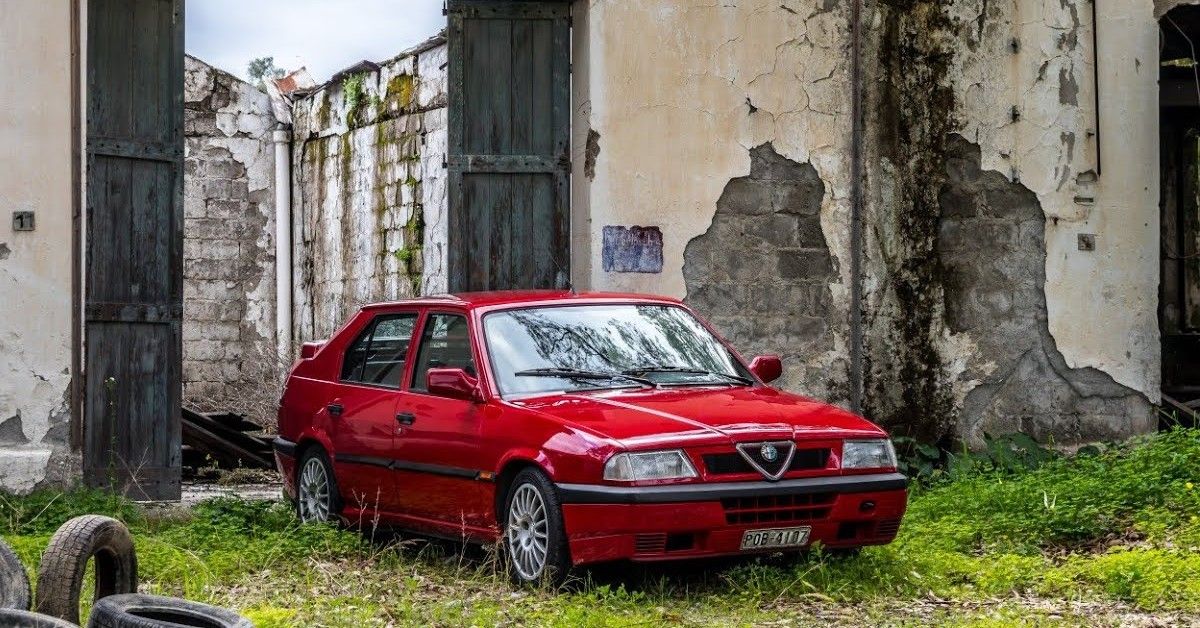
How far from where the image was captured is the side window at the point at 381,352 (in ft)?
28.6

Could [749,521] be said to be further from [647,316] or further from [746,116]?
[746,116]

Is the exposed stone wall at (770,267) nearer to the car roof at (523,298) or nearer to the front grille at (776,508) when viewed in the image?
the car roof at (523,298)

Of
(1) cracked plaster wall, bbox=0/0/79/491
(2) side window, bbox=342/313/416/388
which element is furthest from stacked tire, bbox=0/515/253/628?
(1) cracked plaster wall, bbox=0/0/79/491

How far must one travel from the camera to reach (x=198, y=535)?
8789mm

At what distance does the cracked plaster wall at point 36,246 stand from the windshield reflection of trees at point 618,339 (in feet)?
11.0

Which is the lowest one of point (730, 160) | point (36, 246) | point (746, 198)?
point (36, 246)

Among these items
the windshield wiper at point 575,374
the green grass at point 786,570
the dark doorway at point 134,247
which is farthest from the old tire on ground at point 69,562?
the dark doorway at point 134,247

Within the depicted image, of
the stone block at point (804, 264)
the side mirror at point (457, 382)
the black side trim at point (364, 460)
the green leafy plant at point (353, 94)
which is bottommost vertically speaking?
the black side trim at point (364, 460)

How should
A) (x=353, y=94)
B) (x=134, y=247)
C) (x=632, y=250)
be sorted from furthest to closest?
1. (x=353, y=94)
2. (x=632, y=250)
3. (x=134, y=247)

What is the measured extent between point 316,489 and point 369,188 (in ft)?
27.2

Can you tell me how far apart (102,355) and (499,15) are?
139 inches

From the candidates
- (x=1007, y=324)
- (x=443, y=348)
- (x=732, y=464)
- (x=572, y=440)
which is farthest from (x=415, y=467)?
(x=1007, y=324)

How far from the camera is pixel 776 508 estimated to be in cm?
700

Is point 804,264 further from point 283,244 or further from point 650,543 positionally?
point 283,244
